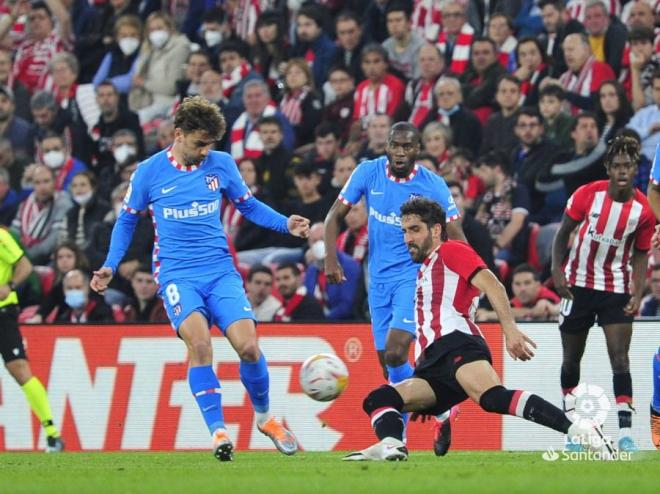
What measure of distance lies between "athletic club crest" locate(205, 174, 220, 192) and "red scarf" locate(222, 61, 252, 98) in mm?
8464

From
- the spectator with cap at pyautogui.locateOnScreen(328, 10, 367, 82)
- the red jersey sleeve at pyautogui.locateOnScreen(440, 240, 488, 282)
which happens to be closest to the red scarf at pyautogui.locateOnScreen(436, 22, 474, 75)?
the spectator with cap at pyautogui.locateOnScreen(328, 10, 367, 82)

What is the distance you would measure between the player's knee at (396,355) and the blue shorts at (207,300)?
1.34 m

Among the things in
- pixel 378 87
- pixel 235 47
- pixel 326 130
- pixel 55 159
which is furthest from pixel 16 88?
pixel 378 87

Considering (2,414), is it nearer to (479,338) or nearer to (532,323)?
(532,323)

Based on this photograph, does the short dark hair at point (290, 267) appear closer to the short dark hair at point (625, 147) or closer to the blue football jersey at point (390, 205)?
the blue football jersey at point (390, 205)

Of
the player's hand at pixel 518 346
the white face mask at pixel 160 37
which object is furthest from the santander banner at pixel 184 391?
the white face mask at pixel 160 37

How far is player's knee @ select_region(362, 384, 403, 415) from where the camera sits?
30.6 feet

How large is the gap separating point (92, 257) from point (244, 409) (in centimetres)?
429

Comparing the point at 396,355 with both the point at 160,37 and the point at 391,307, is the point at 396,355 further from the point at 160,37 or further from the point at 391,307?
the point at 160,37

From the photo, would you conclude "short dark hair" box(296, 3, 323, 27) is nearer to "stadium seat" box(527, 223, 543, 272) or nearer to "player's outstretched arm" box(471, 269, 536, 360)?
"stadium seat" box(527, 223, 543, 272)

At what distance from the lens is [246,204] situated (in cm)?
1127

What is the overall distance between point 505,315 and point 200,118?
297 centimetres

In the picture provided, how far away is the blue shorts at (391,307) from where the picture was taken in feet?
38.1

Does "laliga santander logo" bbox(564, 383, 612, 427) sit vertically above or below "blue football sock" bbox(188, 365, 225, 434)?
below
